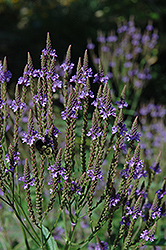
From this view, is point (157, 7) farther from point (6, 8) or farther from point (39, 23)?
point (6, 8)

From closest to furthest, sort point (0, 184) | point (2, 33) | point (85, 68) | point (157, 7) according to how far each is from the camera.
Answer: point (0, 184) → point (85, 68) → point (2, 33) → point (157, 7)

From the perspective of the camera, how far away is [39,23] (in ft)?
20.7

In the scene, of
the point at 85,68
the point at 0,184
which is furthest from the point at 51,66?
the point at 0,184

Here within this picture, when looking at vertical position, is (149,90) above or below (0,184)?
above

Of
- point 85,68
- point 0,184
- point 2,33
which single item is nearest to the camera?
point 0,184

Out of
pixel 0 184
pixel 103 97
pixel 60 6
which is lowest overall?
pixel 0 184

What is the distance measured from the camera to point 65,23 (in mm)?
6547

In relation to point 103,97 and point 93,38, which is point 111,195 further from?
point 93,38

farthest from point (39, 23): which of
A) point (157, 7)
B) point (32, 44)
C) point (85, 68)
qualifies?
point (85, 68)

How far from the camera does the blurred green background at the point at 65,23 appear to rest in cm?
629

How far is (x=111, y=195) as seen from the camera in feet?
5.05

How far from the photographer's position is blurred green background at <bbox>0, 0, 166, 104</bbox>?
629 cm

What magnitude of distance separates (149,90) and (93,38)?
1.73 meters

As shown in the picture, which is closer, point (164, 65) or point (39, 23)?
point (39, 23)
